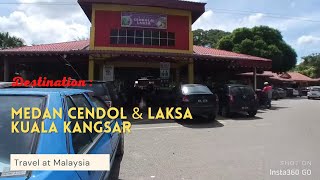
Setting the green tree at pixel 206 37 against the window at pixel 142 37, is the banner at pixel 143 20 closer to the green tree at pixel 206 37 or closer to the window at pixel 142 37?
the window at pixel 142 37

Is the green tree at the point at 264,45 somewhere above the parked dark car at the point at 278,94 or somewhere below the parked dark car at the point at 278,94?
above

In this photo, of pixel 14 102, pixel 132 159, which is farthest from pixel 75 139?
pixel 132 159

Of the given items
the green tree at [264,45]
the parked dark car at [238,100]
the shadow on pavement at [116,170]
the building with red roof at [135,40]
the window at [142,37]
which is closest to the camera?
the shadow on pavement at [116,170]

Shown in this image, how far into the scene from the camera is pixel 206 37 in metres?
70.2

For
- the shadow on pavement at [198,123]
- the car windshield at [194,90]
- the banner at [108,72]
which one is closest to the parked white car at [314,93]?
the banner at [108,72]

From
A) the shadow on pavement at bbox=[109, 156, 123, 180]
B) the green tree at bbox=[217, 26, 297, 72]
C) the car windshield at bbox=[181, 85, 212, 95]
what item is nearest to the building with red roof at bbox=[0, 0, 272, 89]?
the car windshield at bbox=[181, 85, 212, 95]

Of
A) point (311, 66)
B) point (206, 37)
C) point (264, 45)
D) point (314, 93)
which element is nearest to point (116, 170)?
point (264, 45)

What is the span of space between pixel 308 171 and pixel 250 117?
1091 centimetres

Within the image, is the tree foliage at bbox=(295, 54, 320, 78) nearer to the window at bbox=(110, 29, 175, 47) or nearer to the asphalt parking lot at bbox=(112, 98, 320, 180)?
the window at bbox=(110, 29, 175, 47)

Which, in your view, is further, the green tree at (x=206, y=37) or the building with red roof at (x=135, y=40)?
the green tree at (x=206, y=37)

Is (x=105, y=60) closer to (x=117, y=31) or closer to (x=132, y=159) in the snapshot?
(x=117, y=31)

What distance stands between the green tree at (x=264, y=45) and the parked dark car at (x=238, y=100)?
26457 mm

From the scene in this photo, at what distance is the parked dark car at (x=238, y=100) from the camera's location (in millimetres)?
17094

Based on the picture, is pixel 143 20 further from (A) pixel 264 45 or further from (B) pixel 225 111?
(A) pixel 264 45
